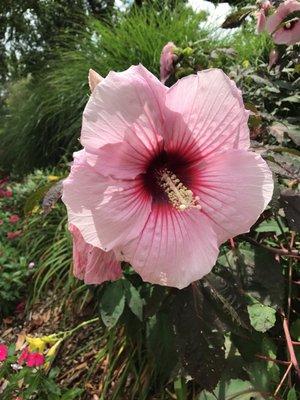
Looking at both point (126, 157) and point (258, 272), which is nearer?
point (126, 157)

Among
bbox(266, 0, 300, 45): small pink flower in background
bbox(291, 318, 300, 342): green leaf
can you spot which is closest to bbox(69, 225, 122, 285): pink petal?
bbox(291, 318, 300, 342): green leaf

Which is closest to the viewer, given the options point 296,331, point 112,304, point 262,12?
point 296,331

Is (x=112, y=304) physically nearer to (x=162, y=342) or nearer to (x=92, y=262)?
(x=162, y=342)

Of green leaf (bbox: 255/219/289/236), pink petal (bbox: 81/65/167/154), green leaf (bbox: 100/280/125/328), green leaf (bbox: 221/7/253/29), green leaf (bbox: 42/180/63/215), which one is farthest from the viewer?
green leaf (bbox: 221/7/253/29)

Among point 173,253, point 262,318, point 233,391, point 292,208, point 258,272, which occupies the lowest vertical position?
point 233,391

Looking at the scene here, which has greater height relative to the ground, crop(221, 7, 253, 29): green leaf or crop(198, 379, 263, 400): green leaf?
crop(221, 7, 253, 29): green leaf

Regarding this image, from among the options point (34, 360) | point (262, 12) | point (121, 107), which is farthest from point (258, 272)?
point (262, 12)

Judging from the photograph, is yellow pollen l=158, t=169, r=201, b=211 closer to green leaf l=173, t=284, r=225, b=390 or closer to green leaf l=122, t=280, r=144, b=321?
green leaf l=173, t=284, r=225, b=390
